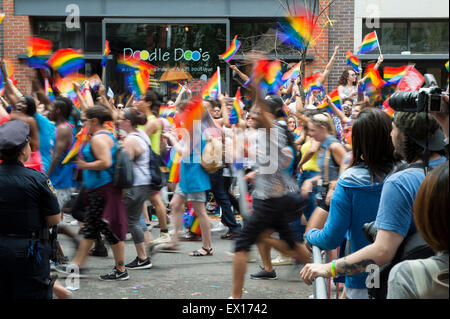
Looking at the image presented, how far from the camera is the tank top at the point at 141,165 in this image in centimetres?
639

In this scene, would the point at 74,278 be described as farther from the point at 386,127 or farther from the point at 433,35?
the point at 433,35

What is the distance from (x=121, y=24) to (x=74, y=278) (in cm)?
1128

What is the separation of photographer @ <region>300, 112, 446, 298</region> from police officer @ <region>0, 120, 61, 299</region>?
73.8 inches

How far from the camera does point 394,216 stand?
2.35m

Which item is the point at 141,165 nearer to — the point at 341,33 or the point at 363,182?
the point at 363,182

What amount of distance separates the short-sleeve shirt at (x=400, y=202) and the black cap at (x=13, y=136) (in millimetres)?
2326

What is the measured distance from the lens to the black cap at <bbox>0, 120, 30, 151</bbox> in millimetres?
3443

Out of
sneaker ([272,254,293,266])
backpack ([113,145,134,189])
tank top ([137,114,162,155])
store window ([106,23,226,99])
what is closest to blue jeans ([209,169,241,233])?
tank top ([137,114,162,155])

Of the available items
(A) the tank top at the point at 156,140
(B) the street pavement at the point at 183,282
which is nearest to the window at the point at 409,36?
(A) the tank top at the point at 156,140

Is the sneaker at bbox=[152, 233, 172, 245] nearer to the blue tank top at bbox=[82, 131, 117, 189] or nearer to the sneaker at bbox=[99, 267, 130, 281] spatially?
the sneaker at bbox=[99, 267, 130, 281]

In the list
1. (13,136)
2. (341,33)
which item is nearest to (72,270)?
(13,136)

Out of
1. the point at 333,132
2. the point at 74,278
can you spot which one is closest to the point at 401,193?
the point at 333,132

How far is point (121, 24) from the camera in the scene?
15.6 meters

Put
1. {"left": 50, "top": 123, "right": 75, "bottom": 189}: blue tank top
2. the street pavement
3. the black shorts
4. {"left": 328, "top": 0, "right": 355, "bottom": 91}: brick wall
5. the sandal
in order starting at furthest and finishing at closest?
{"left": 328, "top": 0, "right": 355, "bottom": 91}: brick wall < the sandal < {"left": 50, "top": 123, "right": 75, "bottom": 189}: blue tank top < the street pavement < the black shorts
